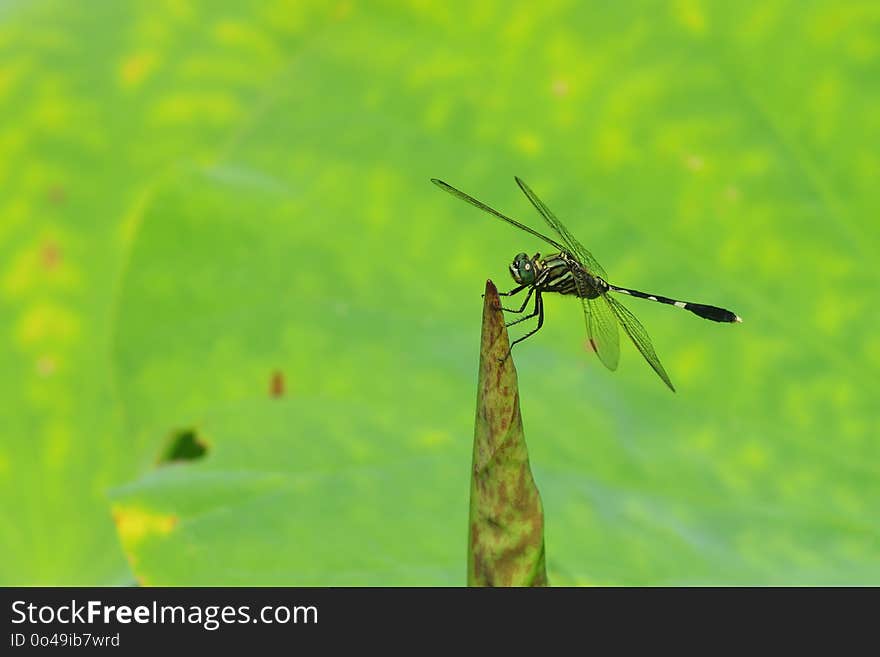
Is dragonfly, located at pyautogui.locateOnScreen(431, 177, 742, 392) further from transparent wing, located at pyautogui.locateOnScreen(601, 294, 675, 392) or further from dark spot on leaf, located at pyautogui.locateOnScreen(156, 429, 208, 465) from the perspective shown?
dark spot on leaf, located at pyautogui.locateOnScreen(156, 429, 208, 465)

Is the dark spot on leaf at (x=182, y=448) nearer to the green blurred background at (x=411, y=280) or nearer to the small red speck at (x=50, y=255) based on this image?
the green blurred background at (x=411, y=280)

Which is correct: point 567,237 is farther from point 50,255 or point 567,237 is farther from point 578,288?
point 50,255

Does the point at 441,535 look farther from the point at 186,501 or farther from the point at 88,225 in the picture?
the point at 88,225

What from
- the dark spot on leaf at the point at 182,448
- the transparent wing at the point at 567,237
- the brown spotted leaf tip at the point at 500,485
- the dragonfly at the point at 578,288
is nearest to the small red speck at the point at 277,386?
the dark spot on leaf at the point at 182,448

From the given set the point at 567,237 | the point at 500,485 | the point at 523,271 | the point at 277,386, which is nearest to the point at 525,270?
the point at 523,271

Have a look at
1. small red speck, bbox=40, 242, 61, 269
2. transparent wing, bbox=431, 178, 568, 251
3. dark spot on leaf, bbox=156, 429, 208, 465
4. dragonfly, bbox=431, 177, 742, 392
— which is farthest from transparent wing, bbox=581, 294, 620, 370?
small red speck, bbox=40, 242, 61, 269
